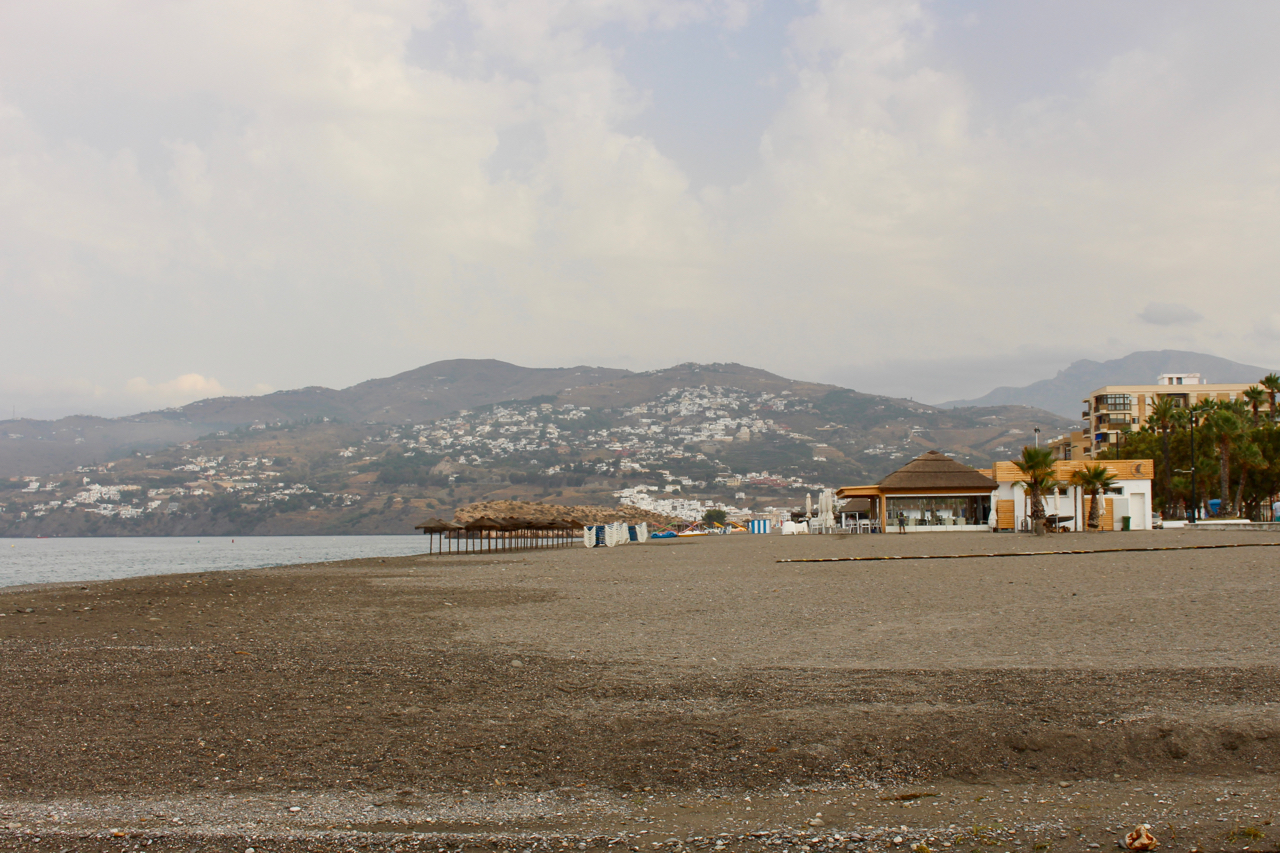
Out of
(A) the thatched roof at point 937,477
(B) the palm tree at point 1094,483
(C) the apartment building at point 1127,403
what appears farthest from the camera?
(C) the apartment building at point 1127,403

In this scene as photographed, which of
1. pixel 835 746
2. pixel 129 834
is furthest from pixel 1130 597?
pixel 129 834

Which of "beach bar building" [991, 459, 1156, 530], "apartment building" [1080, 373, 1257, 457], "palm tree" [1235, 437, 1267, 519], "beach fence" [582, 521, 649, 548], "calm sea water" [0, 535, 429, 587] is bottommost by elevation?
"calm sea water" [0, 535, 429, 587]

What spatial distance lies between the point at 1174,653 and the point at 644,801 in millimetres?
6207

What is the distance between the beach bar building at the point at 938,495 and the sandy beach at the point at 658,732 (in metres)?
40.5

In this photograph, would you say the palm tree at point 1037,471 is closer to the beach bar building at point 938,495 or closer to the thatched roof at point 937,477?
the thatched roof at point 937,477

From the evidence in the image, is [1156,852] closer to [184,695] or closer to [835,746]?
[835,746]

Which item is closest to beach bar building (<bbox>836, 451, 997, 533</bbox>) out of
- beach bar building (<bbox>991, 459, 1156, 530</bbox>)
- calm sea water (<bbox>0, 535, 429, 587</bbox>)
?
beach bar building (<bbox>991, 459, 1156, 530</bbox>)

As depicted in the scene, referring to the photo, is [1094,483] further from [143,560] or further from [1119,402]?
[1119,402]

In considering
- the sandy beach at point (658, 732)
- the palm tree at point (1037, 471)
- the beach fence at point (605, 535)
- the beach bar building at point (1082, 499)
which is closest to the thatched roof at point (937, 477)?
the beach bar building at point (1082, 499)

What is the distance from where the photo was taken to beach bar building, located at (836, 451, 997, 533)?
5209 centimetres

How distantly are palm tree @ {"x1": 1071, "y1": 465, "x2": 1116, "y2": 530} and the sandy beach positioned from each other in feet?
117

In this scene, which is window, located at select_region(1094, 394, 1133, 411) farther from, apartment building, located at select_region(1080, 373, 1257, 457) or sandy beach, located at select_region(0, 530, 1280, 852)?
sandy beach, located at select_region(0, 530, 1280, 852)

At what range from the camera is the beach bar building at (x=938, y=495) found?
171 ft

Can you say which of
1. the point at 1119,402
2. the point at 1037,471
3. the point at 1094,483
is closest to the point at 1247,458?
the point at 1094,483
